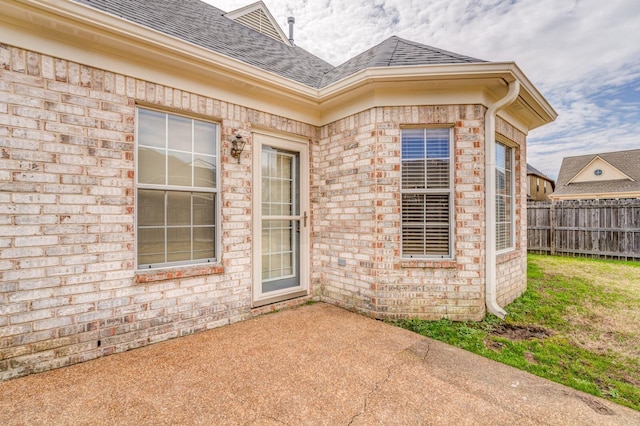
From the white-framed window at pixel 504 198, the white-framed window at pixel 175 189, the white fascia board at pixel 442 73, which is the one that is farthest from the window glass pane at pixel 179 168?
the white-framed window at pixel 504 198

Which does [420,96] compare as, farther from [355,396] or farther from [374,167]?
[355,396]

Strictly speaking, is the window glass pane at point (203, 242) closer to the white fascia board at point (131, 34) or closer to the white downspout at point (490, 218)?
the white fascia board at point (131, 34)

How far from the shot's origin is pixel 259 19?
6.11 meters

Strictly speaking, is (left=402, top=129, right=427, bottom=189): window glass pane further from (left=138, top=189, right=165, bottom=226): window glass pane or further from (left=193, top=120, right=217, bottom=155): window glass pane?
(left=138, top=189, right=165, bottom=226): window glass pane

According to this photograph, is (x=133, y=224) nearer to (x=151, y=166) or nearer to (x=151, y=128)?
(x=151, y=166)

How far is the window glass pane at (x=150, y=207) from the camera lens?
3041 millimetres

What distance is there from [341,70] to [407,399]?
16.2 feet

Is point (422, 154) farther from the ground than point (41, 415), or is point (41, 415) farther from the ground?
point (422, 154)

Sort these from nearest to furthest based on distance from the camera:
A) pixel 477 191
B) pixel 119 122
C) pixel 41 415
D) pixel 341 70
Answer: pixel 41 415 → pixel 119 122 → pixel 477 191 → pixel 341 70

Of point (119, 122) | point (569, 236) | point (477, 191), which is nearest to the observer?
point (119, 122)

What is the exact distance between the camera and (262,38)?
5.61m

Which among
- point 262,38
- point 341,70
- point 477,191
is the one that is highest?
point 262,38

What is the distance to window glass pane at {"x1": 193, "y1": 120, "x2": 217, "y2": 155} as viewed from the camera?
3.42 meters

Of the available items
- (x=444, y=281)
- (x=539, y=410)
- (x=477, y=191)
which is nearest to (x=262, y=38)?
(x=477, y=191)
